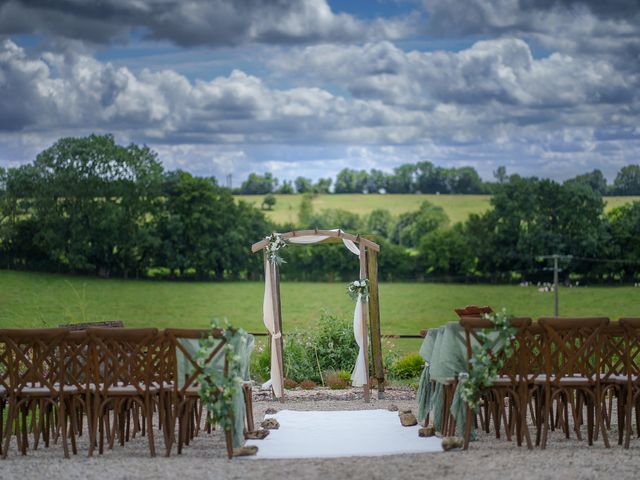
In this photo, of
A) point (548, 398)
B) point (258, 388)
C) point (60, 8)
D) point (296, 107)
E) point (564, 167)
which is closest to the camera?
point (548, 398)

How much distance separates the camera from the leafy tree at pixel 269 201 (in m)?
48.5

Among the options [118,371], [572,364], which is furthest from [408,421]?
[118,371]

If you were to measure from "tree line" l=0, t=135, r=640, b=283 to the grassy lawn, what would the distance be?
54 cm

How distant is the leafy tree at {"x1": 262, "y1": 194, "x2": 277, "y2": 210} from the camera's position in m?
48.5

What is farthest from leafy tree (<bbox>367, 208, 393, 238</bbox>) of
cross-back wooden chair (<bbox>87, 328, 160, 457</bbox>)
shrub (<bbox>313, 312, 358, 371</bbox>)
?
cross-back wooden chair (<bbox>87, 328, 160, 457</bbox>)

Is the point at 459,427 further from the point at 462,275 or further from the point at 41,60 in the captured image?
the point at 41,60

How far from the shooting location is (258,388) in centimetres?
→ 1309

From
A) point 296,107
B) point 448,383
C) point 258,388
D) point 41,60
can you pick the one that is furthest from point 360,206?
point 448,383

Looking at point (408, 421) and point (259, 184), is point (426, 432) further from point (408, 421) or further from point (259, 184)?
point (259, 184)

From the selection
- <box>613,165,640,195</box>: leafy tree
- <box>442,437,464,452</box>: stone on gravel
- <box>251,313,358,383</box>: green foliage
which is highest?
<box>613,165,640,195</box>: leafy tree

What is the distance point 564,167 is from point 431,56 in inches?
378

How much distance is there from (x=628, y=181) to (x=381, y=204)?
1172cm

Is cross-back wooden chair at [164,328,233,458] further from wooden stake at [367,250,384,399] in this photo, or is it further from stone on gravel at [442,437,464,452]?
wooden stake at [367,250,384,399]

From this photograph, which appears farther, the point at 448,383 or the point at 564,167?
the point at 564,167
